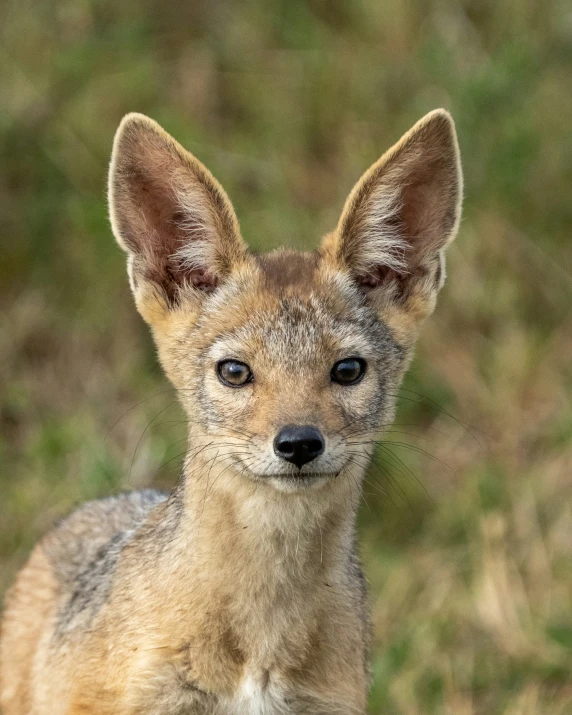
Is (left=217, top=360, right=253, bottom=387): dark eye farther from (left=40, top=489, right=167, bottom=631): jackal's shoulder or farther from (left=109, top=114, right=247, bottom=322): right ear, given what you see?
(left=40, top=489, right=167, bottom=631): jackal's shoulder

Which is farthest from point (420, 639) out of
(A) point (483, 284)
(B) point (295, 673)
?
(A) point (483, 284)

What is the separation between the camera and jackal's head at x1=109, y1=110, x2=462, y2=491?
471 cm

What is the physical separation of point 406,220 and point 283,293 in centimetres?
72

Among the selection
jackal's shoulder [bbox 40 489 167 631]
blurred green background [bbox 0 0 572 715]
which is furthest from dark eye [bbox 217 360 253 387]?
blurred green background [bbox 0 0 572 715]

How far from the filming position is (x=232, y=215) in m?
5.16

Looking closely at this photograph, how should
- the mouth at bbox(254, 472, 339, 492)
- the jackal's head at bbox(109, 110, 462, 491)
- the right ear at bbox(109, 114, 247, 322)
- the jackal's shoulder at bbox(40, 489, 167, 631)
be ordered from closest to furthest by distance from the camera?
the mouth at bbox(254, 472, 339, 492), the jackal's head at bbox(109, 110, 462, 491), the right ear at bbox(109, 114, 247, 322), the jackal's shoulder at bbox(40, 489, 167, 631)

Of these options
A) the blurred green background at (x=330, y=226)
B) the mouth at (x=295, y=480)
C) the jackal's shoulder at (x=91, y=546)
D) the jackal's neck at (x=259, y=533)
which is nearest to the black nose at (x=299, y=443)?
the mouth at (x=295, y=480)

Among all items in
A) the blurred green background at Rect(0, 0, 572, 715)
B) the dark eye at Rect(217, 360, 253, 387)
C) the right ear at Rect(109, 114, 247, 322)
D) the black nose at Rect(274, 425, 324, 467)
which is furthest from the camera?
the blurred green background at Rect(0, 0, 572, 715)

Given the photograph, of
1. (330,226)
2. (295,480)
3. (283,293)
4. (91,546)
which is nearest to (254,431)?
(295,480)

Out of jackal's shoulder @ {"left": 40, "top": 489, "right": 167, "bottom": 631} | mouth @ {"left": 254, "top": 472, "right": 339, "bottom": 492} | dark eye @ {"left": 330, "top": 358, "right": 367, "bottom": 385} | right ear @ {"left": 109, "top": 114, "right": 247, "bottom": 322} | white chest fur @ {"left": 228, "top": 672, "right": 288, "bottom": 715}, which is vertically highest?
right ear @ {"left": 109, "top": 114, "right": 247, "bottom": 322}

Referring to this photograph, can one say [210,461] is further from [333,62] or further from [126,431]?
[333,62]

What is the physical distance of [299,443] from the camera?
4402 millimetres

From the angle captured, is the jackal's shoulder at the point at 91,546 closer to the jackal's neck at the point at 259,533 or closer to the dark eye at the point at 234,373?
the jackal's neck at the point at 259,533

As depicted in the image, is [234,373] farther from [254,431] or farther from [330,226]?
[330,226]
